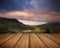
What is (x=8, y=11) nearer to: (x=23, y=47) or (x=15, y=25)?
(x=15, y=25)

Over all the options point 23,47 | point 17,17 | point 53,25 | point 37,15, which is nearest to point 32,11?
point 37,15

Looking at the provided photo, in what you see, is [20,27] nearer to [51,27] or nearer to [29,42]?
[51,27]

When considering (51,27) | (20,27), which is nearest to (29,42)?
(20,27)

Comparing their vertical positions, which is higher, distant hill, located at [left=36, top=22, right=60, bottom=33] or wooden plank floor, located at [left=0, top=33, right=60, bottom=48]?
distant hill, located at [left=36, top=22, right=60, bottom=33]

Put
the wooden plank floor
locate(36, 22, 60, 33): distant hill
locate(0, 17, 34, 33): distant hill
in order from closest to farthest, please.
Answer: the wooden plank floor < locate(0, 17, 34, 33): distant hill < locate(36, 22, 60, 33): distant hill

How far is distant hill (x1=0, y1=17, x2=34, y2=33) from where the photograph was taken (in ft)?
12.9

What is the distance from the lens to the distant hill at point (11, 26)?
3918 millimetres

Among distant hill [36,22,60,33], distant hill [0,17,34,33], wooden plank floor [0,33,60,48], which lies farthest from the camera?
distant hill [36,22,60,33]

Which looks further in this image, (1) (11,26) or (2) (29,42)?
(1) (11,26)

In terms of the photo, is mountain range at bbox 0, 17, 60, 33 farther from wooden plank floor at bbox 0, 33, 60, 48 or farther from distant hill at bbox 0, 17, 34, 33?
wooden plank floor at bbox 0, 33, 60, 48

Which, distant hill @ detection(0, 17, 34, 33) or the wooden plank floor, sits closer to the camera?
the wooden plank floor

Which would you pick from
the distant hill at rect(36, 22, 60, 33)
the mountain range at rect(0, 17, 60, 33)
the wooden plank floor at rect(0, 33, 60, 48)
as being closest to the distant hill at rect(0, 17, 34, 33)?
the mountain range at rect(0, 17, 60, 33)

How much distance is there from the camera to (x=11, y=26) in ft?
13.0

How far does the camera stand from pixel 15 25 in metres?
3.98
